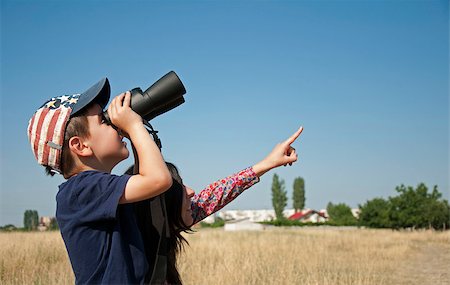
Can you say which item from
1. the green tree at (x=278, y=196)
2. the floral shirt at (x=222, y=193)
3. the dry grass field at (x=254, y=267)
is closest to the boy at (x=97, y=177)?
the floral shirt at (x=222, y=193)

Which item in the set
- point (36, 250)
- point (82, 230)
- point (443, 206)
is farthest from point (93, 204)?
point (443, 206)

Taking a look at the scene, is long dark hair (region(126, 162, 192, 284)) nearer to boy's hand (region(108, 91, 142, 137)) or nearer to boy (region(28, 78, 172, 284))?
boy (region(28, 78, 172, 284))

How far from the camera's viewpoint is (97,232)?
1468 millimetres

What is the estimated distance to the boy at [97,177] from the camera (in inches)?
56.7

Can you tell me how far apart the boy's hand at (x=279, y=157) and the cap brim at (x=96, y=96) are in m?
0.60

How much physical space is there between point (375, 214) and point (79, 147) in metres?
37.4

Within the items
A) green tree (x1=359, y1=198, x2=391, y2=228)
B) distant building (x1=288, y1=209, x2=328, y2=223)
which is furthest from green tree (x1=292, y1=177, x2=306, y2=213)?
green tree (x1=359, y1=198, x2=391, y2=228)

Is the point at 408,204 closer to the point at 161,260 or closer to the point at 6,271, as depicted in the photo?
the point at 6,271

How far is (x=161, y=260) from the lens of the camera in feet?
5.06

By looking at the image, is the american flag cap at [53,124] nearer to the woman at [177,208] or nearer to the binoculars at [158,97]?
the binoculars at [158,97]

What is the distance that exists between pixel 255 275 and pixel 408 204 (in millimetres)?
31519

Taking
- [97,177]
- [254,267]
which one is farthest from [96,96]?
[254,267]

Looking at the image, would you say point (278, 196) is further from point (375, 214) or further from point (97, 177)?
point (97, 177)

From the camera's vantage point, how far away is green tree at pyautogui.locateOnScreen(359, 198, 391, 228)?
3534 cm
